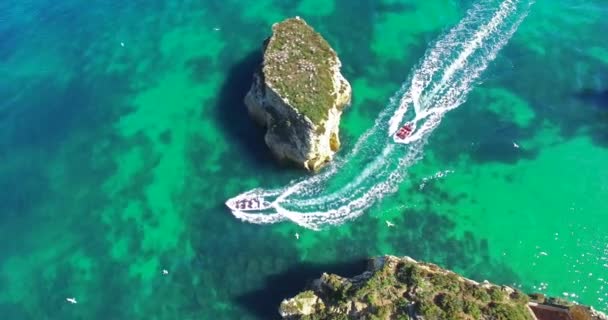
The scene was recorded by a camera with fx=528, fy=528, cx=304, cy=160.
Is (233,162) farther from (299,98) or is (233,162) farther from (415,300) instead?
(415,300)

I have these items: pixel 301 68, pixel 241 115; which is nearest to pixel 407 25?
pixel 301 68

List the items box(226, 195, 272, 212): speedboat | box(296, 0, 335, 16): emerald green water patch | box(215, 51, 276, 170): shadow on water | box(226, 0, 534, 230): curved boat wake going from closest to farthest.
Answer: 1. box(226, 0, 534, 230): curved boat wake
2. box(226, 195, 272, 212): speedboat
3. box(215, 51, 276, 170): shadow on water
4. box(296, 0, 335, 16): emerald green water patch

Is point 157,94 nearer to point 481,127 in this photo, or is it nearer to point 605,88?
point 481,127

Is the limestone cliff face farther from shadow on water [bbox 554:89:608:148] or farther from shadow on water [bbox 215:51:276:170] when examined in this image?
shadow on water [bbox 554:89:608:148]

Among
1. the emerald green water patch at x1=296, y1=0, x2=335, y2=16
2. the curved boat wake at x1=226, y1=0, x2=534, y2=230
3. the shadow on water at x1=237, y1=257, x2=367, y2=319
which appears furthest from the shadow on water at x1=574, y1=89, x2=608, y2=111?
the shadow on water at x1=237, y1=257, x2=367, y2=319

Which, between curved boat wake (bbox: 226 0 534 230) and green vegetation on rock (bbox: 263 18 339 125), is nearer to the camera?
curved boat wake (bbox: 226 0 534 230)

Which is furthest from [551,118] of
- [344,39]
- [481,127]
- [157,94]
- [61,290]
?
[61,290]
